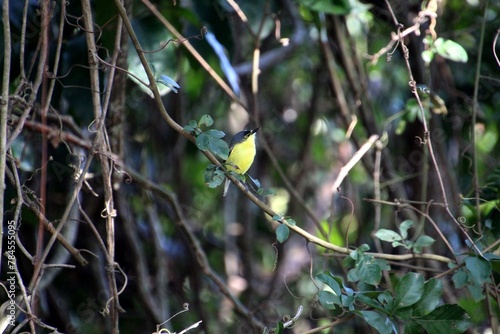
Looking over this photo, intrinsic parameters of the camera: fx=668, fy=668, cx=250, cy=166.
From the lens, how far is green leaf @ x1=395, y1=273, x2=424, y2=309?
2090mm

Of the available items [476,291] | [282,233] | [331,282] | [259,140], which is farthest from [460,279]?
[259,140]

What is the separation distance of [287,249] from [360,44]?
1597 millimetres

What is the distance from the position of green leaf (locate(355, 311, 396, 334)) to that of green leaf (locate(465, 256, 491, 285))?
11.9 inches

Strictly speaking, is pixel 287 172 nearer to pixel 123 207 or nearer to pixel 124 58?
pixel 123 207

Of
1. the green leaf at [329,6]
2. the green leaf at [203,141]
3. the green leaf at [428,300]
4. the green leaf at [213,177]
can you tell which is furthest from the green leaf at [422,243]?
the green leaf at [329,6]

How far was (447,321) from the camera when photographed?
215 centimetres

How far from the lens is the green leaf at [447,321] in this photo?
214cm

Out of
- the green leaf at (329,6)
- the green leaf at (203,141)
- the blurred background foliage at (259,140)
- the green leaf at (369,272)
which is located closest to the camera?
the green leaf at (203,141)

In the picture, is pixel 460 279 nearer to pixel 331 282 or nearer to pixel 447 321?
pixel 447 321

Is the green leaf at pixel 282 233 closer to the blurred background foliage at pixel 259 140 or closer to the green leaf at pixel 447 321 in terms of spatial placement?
the blurred background foliage at pixel 259 140

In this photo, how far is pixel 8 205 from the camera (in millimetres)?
2941

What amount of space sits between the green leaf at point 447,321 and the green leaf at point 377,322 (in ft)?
0.52

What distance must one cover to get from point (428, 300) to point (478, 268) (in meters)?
0.19

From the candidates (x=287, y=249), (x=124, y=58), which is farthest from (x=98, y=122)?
(x=287, y=249)
